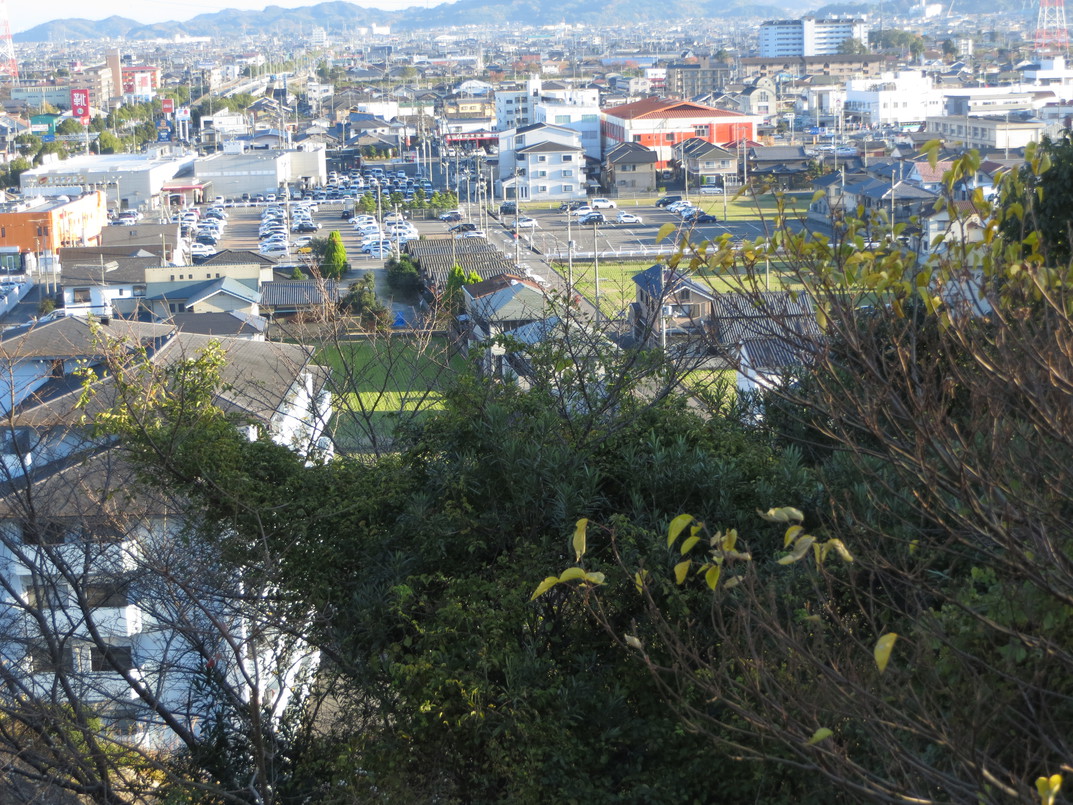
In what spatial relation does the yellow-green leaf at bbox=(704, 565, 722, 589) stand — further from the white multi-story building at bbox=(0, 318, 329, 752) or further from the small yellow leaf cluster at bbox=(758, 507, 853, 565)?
the white multi-story building at bbox=(0, 318, 329, 752)

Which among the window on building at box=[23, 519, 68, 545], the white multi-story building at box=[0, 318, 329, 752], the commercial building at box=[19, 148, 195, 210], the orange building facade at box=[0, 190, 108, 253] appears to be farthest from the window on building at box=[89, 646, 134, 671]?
the commercial building at box=[19, 148, 195, 210]

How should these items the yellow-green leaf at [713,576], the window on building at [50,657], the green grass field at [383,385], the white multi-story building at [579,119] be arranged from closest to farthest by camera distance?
the yellow-green leaf at [713,576], the window on building at [50,657], the green grass field at [383,385], the white multi-story building at [579,119]

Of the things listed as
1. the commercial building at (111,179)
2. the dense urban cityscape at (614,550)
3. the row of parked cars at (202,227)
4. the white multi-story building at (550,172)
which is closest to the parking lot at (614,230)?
the white multi-story building at (550,172)

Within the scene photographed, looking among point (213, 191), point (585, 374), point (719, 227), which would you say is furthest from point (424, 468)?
point (213, 191)

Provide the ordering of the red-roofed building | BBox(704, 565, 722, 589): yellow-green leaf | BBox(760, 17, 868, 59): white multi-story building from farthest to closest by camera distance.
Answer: BBox(760, 17, 868, 59): white multi-story building → the red-roofed building → BBox(704, 565, 722, 589): yellow-green leaf

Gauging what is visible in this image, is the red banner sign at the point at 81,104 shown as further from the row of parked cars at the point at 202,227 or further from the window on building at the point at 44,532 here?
the window on building at the point at 44,532

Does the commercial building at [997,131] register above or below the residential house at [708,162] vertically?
above
